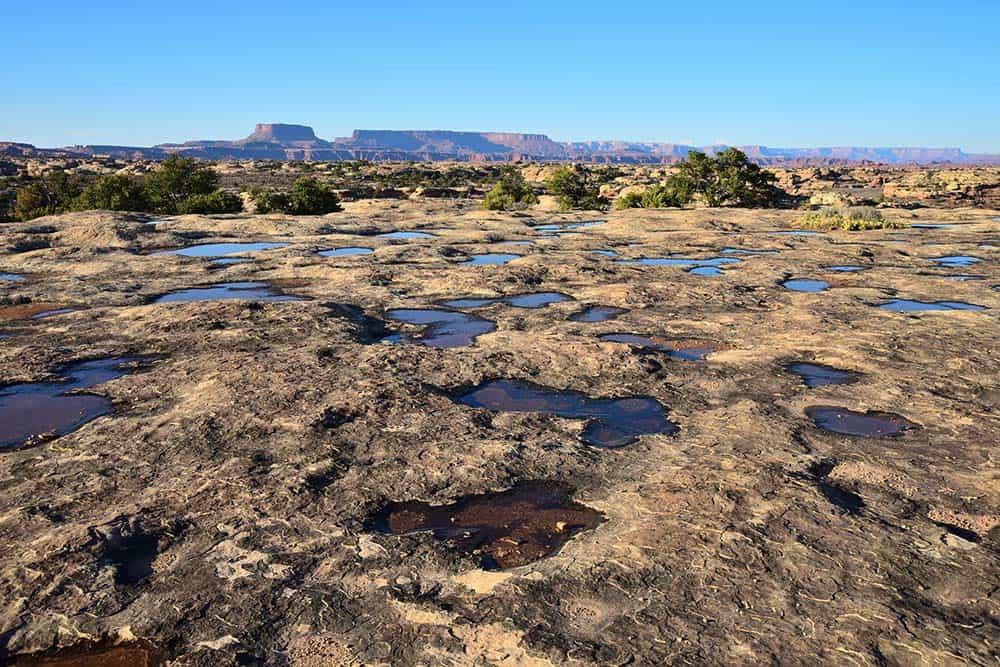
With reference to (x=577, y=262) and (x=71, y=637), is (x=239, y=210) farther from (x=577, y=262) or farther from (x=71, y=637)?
(x=71, y=637)

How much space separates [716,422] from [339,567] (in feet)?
16.7

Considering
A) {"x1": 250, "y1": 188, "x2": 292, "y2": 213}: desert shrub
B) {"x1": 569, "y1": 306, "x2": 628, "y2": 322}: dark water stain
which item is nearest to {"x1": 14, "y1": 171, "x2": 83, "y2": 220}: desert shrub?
{"x1": 250, "y1": 188, "x2": 292, "y2": 213}: desert shrub

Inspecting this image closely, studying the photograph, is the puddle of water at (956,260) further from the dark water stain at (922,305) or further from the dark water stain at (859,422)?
the dark water stain at (859,422)

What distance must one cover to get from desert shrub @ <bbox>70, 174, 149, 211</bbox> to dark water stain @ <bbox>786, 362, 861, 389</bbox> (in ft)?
129

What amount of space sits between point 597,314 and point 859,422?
21.3ft

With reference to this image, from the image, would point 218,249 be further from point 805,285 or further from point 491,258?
point 805,285

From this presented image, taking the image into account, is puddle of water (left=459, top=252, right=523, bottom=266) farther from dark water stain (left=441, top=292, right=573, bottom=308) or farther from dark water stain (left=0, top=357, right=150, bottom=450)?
dark water stain (left=0, top=357, right=150, bottom=450)

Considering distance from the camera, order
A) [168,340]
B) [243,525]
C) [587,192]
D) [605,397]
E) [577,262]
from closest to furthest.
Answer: [243,525]
[605,397]
[168,340]
[577,262]
[587,192]

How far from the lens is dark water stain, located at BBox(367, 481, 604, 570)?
5.78 m

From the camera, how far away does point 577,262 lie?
1994 cm

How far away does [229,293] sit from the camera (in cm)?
1658

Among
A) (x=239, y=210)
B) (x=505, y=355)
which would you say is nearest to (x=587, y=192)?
(x=239, y=210)

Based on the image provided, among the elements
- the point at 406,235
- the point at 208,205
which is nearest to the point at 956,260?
the point at 406,235

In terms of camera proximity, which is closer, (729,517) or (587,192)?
(729,517)
